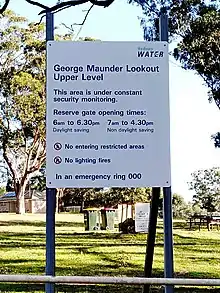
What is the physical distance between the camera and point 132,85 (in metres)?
4.14

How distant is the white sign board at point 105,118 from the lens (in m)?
4.06

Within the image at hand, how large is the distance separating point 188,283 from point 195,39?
26.8 feet

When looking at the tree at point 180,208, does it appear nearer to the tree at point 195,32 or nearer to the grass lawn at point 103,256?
the grass lawn at point 103,256

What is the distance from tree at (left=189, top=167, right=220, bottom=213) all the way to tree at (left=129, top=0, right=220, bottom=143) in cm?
2080

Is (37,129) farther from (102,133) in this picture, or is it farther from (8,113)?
(102,133)

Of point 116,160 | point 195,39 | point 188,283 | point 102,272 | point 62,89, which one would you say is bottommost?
point 102,272

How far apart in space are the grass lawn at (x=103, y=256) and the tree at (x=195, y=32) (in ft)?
11.9

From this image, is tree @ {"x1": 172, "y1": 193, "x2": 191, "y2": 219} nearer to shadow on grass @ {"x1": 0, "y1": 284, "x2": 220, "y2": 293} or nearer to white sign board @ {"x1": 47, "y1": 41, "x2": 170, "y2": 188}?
shadow on grass @ {"x1": 0, "y1": 284, "x2": 220, "y2": 293}

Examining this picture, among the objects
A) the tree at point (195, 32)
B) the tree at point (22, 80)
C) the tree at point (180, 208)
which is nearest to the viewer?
the tree at point (195, 32)

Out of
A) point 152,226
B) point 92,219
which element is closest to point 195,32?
point 152,226

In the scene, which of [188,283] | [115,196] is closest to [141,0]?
[188,283]

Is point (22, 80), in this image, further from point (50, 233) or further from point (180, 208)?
point (50, 233)

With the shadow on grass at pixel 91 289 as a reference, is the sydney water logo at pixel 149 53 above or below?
above

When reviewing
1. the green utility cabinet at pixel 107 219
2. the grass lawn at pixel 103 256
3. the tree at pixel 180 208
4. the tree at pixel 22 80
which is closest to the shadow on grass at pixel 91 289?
the grass lawn at pixel 103 256
